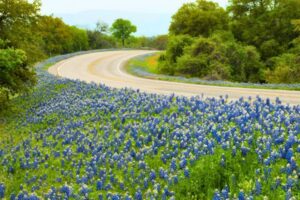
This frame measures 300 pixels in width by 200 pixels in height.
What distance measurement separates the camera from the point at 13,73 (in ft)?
66.5

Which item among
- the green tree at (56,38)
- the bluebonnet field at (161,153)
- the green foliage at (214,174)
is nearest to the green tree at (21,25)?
the bluebonnet field at (161,153)

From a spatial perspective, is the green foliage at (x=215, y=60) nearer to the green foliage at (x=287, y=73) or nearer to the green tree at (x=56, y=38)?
the green foliage at (x=287, y=73)

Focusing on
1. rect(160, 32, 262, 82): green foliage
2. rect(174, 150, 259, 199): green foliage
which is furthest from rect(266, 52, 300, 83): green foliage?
rect(174, 150, 259, 199): green foliage

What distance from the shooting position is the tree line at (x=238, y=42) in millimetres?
41650

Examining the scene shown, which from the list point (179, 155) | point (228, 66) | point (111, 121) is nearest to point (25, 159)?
point (111, 121)

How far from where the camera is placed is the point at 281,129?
8398 millimetres

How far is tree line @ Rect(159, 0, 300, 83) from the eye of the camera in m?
41.7

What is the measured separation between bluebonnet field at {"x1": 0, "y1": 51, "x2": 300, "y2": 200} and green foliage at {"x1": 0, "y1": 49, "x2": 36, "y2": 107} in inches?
103

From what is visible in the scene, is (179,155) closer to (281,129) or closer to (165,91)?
(281,129)

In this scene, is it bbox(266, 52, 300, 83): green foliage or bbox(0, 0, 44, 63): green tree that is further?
bbox(266, 52, 300, 83): green foliage

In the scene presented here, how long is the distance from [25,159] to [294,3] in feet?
139

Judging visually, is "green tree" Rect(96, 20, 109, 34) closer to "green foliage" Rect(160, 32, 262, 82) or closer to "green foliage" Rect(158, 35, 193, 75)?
"green foliage" Rect(158, 35, 193, 75)

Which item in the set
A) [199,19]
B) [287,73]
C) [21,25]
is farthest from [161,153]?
[199,19]

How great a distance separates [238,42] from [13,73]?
3392cm
